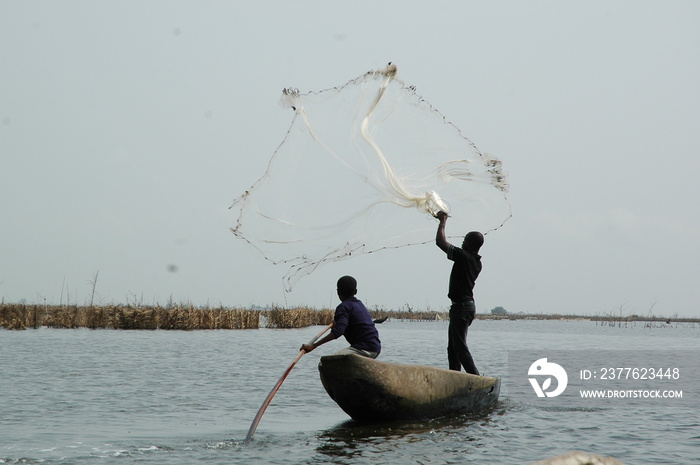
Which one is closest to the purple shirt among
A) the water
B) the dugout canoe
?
the dugout canoe

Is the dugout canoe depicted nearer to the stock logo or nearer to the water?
the water

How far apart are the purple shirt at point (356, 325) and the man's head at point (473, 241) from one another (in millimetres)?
1876

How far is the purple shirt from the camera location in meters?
9.48

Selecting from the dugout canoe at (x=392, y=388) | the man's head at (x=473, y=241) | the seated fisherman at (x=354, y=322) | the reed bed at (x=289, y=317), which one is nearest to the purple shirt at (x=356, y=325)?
the seated fisherman at (x=354, y=322)

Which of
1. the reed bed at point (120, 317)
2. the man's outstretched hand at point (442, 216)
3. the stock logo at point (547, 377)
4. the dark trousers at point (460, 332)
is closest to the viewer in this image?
the man's outstretched hand at point (442, 216)

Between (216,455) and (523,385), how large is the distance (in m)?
11.4

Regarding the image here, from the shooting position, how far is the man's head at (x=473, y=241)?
423 inches

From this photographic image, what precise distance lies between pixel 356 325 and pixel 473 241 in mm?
2181

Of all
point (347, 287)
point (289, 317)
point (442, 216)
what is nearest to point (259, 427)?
point (347, 287)

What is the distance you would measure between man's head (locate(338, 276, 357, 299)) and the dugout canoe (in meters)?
0.79

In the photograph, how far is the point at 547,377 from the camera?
Answer: 20812mm

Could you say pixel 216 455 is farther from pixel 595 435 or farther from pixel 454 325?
pixel 595 435

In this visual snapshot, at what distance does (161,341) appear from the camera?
34031 mm

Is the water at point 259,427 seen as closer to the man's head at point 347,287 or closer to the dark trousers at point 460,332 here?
the dark trousers at point 460,332
